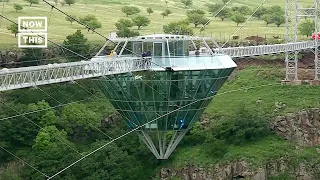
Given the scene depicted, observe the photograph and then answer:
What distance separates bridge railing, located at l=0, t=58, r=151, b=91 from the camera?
3882cm

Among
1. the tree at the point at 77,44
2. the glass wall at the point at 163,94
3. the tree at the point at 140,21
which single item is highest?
the tree at the point at 140,21

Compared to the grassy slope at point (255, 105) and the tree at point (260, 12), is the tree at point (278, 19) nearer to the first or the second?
the tree at point (260, 12)

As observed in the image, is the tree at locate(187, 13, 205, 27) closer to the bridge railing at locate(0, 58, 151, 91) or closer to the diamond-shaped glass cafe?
the diamond-shaped glass cafe

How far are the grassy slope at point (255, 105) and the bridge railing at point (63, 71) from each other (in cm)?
1074

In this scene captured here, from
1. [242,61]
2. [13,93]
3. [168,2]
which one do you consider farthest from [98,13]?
[13,93]

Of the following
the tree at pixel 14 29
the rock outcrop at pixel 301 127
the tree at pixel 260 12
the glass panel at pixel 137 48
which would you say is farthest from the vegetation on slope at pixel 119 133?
the tree at pixel 260 12

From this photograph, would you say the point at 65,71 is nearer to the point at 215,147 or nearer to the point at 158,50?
the point at 158,50

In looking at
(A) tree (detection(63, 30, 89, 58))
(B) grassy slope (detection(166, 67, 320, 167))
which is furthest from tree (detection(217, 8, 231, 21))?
(A) tree (detection(63, 30, 89, 58))

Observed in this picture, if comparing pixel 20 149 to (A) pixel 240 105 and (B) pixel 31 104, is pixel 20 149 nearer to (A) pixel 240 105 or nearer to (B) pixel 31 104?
(B) pixel 31 104

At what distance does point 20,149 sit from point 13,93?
21.6 ft

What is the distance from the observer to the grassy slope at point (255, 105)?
190 feet

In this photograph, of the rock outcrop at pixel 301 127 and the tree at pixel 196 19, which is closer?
the rock outcrop at pixel 301 127

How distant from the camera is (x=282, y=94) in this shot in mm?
65438

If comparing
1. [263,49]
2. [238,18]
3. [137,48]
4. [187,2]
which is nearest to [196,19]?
[238,18]
